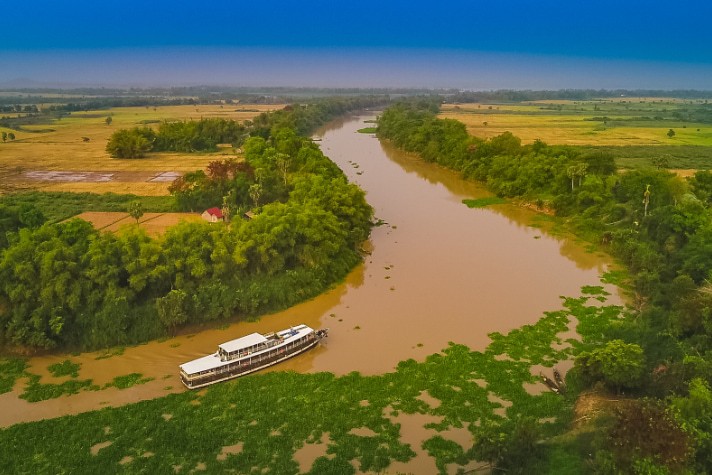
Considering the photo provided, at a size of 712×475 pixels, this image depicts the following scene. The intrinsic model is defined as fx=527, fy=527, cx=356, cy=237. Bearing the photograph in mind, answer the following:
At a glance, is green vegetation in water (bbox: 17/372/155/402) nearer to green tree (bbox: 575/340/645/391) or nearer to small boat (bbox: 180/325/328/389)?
small boat (bbox: 180/325/328/389)

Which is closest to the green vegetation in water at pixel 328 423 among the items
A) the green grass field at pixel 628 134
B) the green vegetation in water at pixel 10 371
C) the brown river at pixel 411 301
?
the brown river at pixel 411 301

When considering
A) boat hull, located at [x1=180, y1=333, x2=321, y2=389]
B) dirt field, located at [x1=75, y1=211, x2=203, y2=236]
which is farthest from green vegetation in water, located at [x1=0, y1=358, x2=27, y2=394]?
dirt field, located at [x1=75, y1=211, x2=203, y2=236]

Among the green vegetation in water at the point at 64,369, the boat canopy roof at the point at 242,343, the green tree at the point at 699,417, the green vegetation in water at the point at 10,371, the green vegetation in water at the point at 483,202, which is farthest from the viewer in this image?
the green vegetation in water at the point at 483,202

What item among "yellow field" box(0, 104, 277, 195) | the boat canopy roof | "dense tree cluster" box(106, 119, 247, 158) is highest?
"dense tree cluster" box(106, 119, 247, 158)

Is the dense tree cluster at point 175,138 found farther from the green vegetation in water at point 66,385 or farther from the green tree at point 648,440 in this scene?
the green tree at point 648,440

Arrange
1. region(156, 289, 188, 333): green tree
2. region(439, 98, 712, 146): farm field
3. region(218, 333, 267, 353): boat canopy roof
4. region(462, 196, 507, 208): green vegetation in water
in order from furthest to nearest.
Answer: region(439, 98, 712, 146): farm field → region(462, 196, 507, 208): green vegetation in water → region(156, 289, 188, 333): green tree → region(218, 333, 267, 353): boat canopy roof

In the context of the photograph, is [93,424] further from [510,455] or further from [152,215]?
[152,215]
